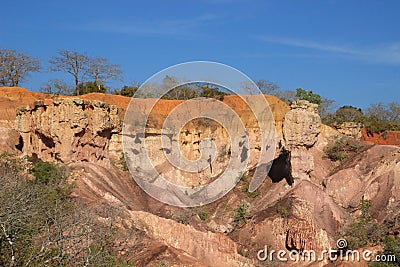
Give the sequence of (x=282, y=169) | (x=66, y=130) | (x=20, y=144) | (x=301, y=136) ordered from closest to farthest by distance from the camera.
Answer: (x=66, y=130) → (x=301, y=136) → (x=282, y=169) → (x=20, y=144)

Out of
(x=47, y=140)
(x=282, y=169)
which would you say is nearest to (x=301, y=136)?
(x=282, y=169)

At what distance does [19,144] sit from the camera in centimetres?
4478

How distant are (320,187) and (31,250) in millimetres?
24741

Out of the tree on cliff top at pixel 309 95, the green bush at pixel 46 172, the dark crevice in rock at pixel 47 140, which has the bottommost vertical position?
the green bush at pixel 46 172

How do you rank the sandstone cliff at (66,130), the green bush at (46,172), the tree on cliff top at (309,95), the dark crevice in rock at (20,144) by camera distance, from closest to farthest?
the green bush at (46,172)
the sandstone cliff at (66,130)
the dark crevice in rock at (20,144)
the tree on cliff top at (309,95)

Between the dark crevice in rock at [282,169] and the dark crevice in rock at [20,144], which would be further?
the dark crevice in rock at [20,144]

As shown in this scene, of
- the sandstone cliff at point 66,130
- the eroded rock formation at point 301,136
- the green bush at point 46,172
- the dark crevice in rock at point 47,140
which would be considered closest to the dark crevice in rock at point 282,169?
the eroded rock formation at point 301,136

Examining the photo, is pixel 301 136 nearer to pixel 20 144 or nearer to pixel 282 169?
pixel 282 169

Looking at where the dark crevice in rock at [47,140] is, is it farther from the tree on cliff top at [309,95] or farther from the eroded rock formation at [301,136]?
the tree on cliff top at [309,95]

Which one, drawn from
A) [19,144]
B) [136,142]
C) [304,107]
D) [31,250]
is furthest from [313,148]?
[31,250]

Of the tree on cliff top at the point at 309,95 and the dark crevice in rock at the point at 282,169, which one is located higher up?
the tree on cliff top at the point at 309,95

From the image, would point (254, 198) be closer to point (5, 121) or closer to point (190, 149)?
point (190, 149)

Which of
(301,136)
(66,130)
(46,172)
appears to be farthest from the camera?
(301,136)

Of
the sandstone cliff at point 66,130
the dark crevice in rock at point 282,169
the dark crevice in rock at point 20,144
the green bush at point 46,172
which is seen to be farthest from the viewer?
the dark crevice in rock at point 20,144
